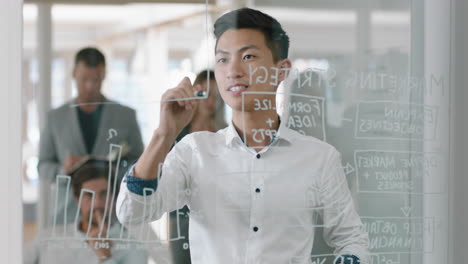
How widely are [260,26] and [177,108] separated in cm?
29

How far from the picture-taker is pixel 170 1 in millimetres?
1552

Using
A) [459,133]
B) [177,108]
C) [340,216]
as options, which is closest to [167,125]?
[177,108]

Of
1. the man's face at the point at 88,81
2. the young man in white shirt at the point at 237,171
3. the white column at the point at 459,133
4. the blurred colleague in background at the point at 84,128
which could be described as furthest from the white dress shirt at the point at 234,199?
the white column at the point at 459,133

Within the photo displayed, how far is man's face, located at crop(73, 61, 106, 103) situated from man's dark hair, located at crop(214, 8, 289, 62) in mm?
298

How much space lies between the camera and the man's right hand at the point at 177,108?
1.54 metres

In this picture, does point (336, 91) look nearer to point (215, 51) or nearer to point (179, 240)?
point (215, 51)

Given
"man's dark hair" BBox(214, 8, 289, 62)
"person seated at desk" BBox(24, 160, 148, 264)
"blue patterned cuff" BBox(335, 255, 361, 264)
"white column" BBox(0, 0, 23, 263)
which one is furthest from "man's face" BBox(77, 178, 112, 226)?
"blue patterned cuff" BBox(335, 255, 361, 264)

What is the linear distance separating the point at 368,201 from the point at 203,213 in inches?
17.7

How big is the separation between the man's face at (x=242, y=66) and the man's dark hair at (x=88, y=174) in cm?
34

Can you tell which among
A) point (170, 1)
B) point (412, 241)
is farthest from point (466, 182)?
point (170, 1)

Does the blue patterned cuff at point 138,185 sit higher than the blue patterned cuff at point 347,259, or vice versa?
the blue patterned cuff at point 138,185

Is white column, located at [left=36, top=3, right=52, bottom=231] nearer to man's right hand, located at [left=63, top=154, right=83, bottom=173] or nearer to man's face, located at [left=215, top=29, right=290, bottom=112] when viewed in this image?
man's right hand, located at [left=63, top=154, right=83, bottom=173]

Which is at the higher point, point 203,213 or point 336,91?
point 336,91

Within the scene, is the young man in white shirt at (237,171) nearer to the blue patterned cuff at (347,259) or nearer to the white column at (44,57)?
the blue patterned cuff at (347,259)
